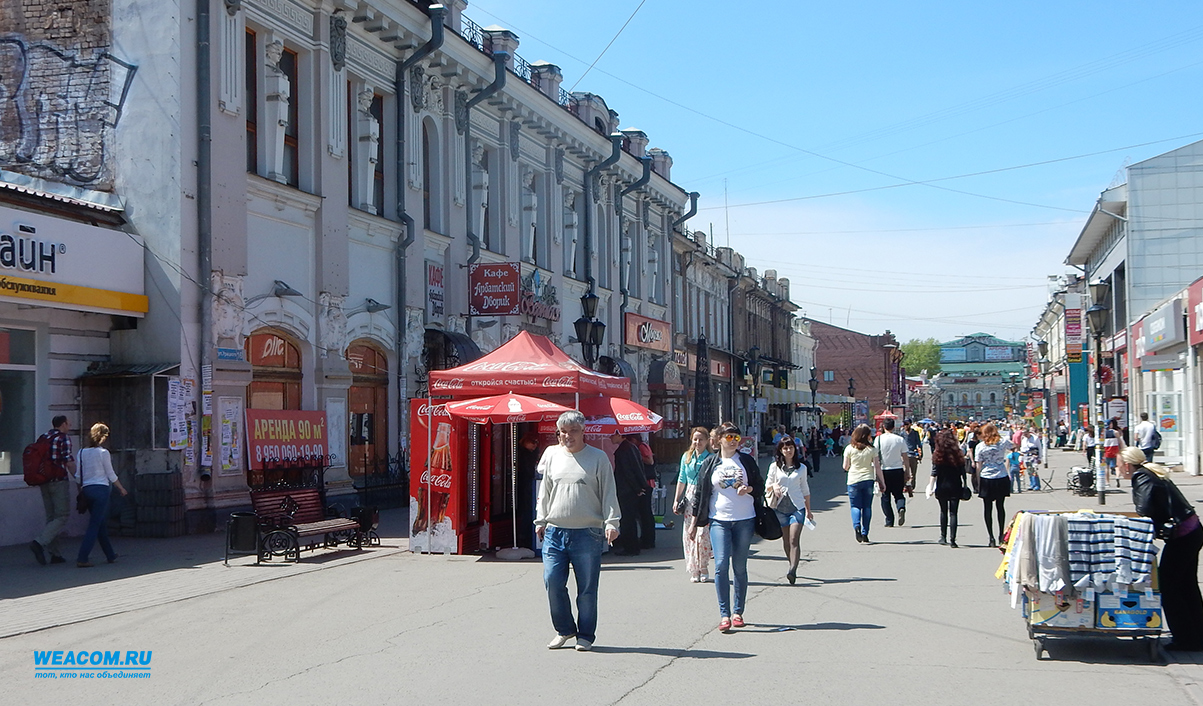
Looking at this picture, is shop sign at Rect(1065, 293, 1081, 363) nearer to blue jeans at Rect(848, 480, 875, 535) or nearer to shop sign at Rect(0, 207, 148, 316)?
blue jeans at Rect(848, 480, 875, 535)

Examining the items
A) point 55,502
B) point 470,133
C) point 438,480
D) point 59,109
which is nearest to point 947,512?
point 438,480

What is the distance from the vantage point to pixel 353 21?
21328 mm

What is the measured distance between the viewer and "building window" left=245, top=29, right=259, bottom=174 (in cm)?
1880

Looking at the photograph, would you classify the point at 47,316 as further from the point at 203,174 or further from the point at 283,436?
the point at 283,436

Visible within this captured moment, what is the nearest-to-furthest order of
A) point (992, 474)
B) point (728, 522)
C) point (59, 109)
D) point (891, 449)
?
1. point (728, 522)
2. point (992, 474)
3. point (891, 449)
4. point (59, 109)

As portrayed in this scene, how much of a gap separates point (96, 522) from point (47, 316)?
3.88 meters

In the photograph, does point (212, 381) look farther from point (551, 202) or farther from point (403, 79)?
point (551, 202)

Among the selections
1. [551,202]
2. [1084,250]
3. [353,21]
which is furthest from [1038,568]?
[1084,250]

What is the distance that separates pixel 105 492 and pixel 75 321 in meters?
3.86

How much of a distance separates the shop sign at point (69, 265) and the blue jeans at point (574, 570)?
9371 millimetres

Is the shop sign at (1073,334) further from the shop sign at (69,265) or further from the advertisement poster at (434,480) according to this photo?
the shop sign at (69,265)

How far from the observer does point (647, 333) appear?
38219 millimetres

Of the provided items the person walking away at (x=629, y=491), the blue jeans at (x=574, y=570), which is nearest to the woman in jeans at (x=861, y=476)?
the person walking away at (x=629, y=491)

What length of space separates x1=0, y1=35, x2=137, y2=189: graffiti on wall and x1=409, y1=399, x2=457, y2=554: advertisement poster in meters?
6.71
